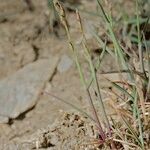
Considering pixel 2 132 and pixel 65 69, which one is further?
pixel 65 69

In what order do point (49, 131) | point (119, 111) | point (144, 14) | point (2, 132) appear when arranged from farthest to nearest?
point (144, 14) < point (2, 132) < point (49, 131) < point (119, 111)

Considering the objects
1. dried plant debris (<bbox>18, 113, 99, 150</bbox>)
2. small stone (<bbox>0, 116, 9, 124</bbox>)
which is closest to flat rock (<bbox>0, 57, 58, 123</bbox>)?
small stone (<bbox>0, 116, 9, 124</bbox>)

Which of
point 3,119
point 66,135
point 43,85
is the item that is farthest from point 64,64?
point 66,135

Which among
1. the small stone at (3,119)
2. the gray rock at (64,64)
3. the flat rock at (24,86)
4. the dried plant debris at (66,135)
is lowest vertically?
the dried plant debris at (66,135)

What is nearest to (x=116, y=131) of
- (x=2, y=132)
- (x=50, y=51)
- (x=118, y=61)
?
(x=118, y=61)

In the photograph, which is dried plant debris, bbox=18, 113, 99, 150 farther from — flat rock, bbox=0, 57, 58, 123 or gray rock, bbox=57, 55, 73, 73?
gray rock, bbox=57, 55, 73, 73

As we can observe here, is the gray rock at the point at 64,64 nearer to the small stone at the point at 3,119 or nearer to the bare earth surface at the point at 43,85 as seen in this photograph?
the bare earth surface at the point at 43,85

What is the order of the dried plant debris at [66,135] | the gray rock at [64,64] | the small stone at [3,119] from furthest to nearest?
the gray rock at [64,64]
the small stone at [3,119]
the dried plant debris at [66,135]

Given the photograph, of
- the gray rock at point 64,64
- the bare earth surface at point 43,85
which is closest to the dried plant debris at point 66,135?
the bare earth surface at point 43,85

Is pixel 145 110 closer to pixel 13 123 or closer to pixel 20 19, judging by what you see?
pixel 13 123
